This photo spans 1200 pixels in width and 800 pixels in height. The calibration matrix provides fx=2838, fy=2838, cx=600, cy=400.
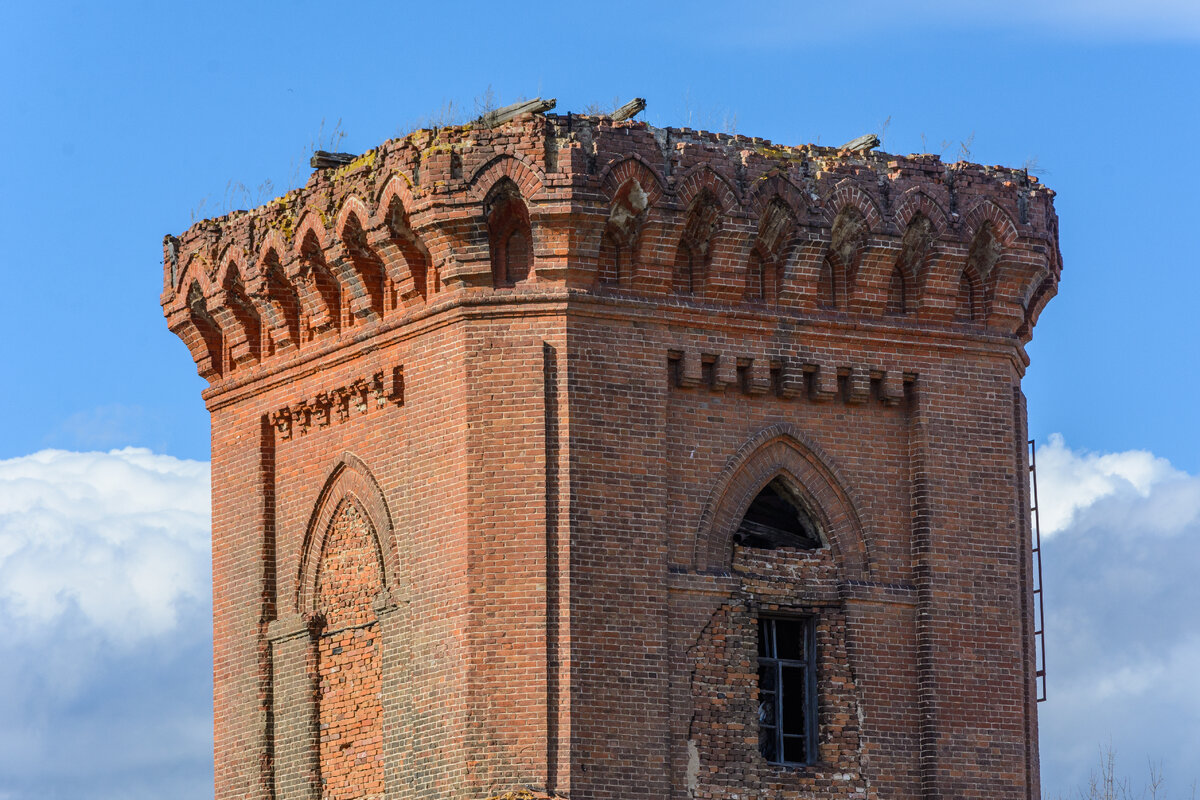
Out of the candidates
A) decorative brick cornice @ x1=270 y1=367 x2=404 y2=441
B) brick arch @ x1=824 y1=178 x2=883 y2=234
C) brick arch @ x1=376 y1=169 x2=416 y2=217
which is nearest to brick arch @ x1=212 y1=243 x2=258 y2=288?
decorative brick cornice @ x1=270 y1=367 x2=404 y2=441

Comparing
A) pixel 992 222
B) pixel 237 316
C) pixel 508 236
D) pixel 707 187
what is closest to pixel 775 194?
pixel 707 187

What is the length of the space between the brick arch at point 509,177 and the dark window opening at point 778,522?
380 centimetres

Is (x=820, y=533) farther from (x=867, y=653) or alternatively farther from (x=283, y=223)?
(x=283, y=223)

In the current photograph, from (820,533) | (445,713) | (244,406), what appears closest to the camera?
(445,713)

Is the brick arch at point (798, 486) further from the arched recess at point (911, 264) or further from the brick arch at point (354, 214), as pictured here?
the brick arch at point (354, 214)

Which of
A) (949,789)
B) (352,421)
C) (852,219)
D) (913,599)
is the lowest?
(949,789)

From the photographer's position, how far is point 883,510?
1092 inches

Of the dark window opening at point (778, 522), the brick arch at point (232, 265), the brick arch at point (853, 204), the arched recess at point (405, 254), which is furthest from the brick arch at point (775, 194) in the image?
the brick arch at point (232, 265)

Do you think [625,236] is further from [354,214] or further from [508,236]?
[354,214]

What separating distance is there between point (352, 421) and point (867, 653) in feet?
18.3

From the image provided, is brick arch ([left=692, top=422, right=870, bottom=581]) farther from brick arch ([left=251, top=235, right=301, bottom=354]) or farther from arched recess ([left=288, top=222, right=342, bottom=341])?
brick arch ([left=251, top=235, right=301, bottom=354])

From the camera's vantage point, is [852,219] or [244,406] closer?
[852,219]

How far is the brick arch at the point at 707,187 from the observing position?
2691 centimetres

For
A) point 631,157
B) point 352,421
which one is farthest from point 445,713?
point 631,157
